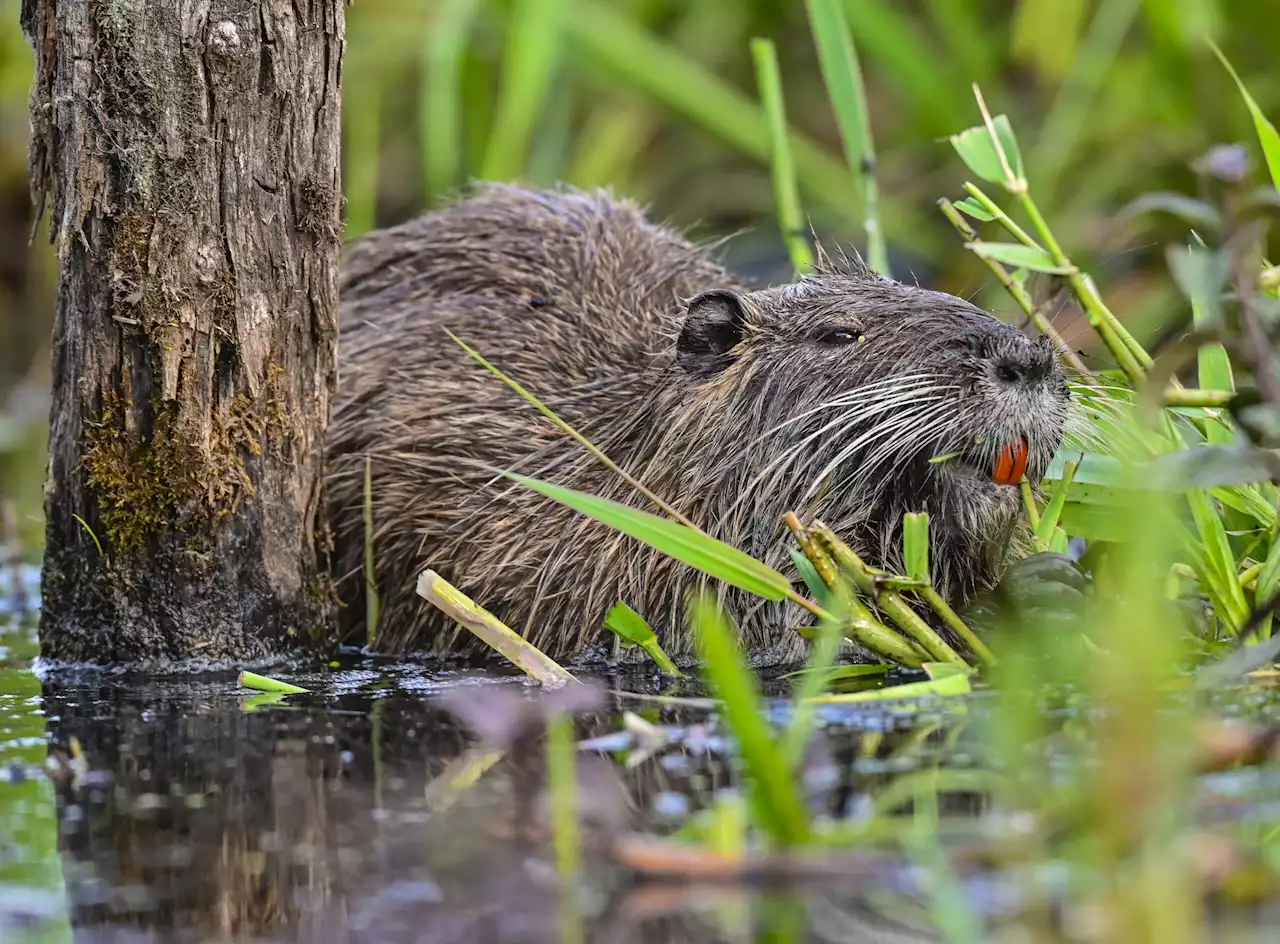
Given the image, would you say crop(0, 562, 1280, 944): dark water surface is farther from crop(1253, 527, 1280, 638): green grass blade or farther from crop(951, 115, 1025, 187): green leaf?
crop(951, 115, 1025, 187): green leaf

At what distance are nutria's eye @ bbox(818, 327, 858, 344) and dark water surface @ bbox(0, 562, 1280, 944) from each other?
725 mm

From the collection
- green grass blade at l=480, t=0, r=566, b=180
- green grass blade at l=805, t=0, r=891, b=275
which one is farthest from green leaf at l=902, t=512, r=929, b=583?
green grass blade at l=480, t=0, r=566, b=180

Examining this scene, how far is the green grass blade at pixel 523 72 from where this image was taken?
590 centimetres

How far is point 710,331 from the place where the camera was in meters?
3.61

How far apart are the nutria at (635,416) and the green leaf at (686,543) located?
45cm

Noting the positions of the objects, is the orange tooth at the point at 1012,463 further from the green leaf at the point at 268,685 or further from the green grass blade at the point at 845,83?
the green leaf at the point at 268,685

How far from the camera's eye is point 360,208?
695cm

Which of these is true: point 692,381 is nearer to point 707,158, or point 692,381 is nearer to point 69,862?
point 69,862

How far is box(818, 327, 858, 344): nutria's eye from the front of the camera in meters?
3.44

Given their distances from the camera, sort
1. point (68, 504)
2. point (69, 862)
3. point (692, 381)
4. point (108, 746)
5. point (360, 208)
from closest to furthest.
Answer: point (69, 862), point (108, 746), point (68, 504), point (692, 381), point (360, 208)

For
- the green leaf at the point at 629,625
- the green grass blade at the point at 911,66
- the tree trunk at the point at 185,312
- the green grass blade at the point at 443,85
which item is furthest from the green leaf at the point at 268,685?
the green grass blade at the point at 911,66

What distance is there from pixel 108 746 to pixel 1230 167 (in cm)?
174

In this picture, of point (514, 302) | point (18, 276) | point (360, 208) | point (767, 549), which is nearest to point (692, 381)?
point (767, 549)

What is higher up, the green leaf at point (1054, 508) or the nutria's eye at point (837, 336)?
the nutria's eye at point (837, 336)
